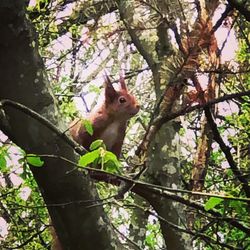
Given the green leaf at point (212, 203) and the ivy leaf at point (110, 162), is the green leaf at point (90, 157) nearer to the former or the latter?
the ivy leaf at point (110, 162)

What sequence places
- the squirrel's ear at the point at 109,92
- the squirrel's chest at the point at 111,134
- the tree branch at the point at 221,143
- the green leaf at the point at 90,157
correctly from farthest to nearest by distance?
1. the squirrel's chest at the point at 111,134
2. the squirrel's ear at the point at 109,92
3. the tree branch at the point at 221,143
4. the green leaf at the point at 90,157

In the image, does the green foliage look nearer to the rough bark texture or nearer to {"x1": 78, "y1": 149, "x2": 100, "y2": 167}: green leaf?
{"x1": 78, "y1": 149, "x2": 100, "y2": 167}: green leaf

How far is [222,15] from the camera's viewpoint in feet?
8.09

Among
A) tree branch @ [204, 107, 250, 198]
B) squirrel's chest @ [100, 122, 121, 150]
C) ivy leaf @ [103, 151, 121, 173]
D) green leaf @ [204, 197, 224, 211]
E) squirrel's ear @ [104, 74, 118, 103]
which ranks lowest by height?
green leaf @ [204, 197, 224, 211]

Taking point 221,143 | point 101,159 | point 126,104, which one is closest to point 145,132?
point 221,143

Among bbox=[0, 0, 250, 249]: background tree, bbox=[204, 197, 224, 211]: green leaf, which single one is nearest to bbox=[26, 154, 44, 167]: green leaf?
bbox=[0, 0, 250, 249]: background tree

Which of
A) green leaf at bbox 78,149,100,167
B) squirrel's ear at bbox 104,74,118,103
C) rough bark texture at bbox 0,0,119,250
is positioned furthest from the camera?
squirrel's ear at bbox 104,74,118,103

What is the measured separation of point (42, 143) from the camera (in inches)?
74.5

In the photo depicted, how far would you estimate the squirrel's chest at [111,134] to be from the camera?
3908mm

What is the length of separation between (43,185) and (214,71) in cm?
69

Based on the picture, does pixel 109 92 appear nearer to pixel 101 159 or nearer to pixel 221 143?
pixel 221 143

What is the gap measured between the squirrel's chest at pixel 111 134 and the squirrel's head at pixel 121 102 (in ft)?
0.28

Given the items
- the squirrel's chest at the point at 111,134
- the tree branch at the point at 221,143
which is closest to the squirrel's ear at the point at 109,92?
the squirrel's chest at the point at 111,134

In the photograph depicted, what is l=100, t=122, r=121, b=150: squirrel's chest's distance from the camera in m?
3.91
